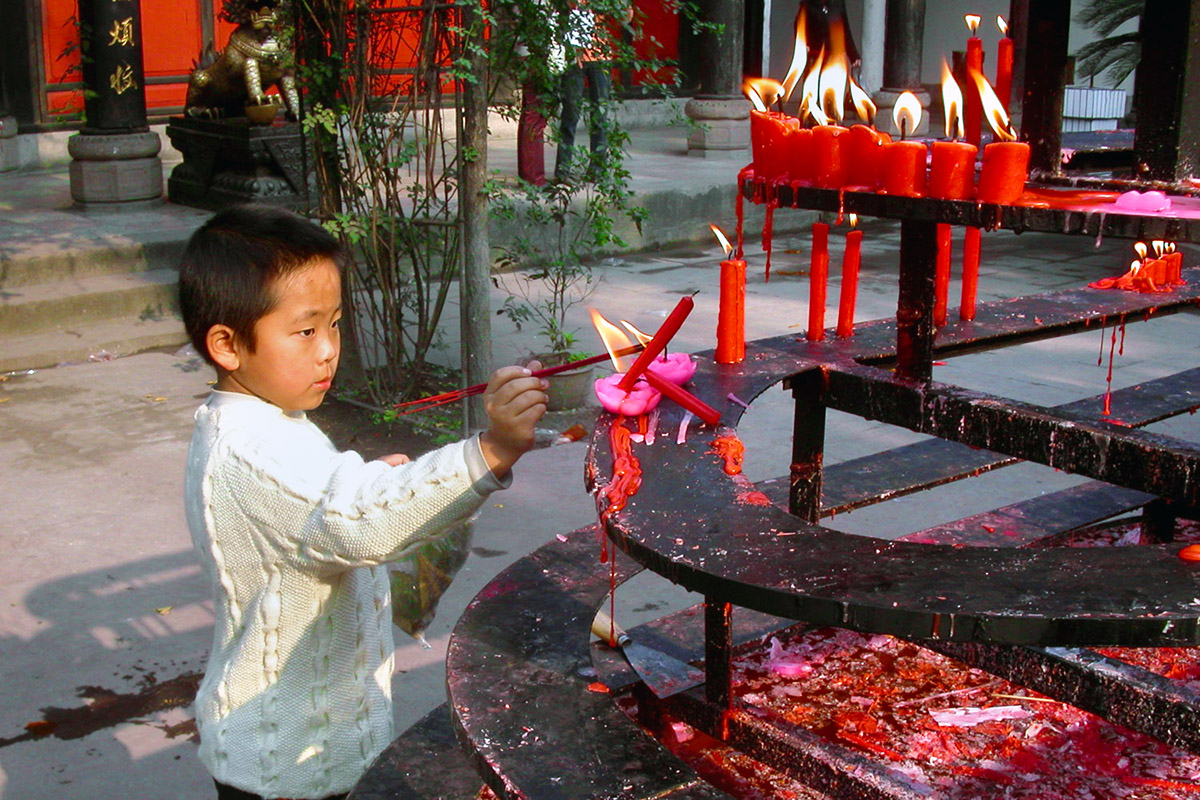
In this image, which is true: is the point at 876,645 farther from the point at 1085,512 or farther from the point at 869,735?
the point at 1085,512

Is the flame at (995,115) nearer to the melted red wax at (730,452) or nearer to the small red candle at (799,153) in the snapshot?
the small red candle at (799,153)

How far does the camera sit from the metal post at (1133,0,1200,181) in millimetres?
2322

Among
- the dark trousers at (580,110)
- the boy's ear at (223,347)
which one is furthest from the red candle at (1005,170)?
the dark trousers at (580,110)

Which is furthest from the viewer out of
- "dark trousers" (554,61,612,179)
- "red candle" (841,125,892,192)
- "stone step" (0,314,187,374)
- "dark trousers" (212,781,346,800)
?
"stone step" (0,314,187,374)

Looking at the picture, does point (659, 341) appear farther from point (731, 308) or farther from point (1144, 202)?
point (1144, 202)

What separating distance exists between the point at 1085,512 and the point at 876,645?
29.7 inches

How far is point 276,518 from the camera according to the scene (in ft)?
5.49

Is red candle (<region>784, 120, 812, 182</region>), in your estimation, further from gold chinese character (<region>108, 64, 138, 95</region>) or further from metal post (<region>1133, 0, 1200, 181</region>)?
gold chinese character (<region>108, 64, 138, 95</region>)

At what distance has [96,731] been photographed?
2.88 m

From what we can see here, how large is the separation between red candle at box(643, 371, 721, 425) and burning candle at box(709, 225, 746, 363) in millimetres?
306

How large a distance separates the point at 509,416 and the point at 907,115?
48.2 inches

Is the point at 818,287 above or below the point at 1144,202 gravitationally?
below

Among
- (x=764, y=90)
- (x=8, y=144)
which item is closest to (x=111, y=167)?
(x=8, y=144)

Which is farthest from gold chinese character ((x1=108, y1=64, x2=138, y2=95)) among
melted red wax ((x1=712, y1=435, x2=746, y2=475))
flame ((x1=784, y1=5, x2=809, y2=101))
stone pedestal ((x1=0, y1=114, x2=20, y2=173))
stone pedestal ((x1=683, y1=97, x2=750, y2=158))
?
melted red wax ((x1=712, y1=435, x2=746, y2=475))
